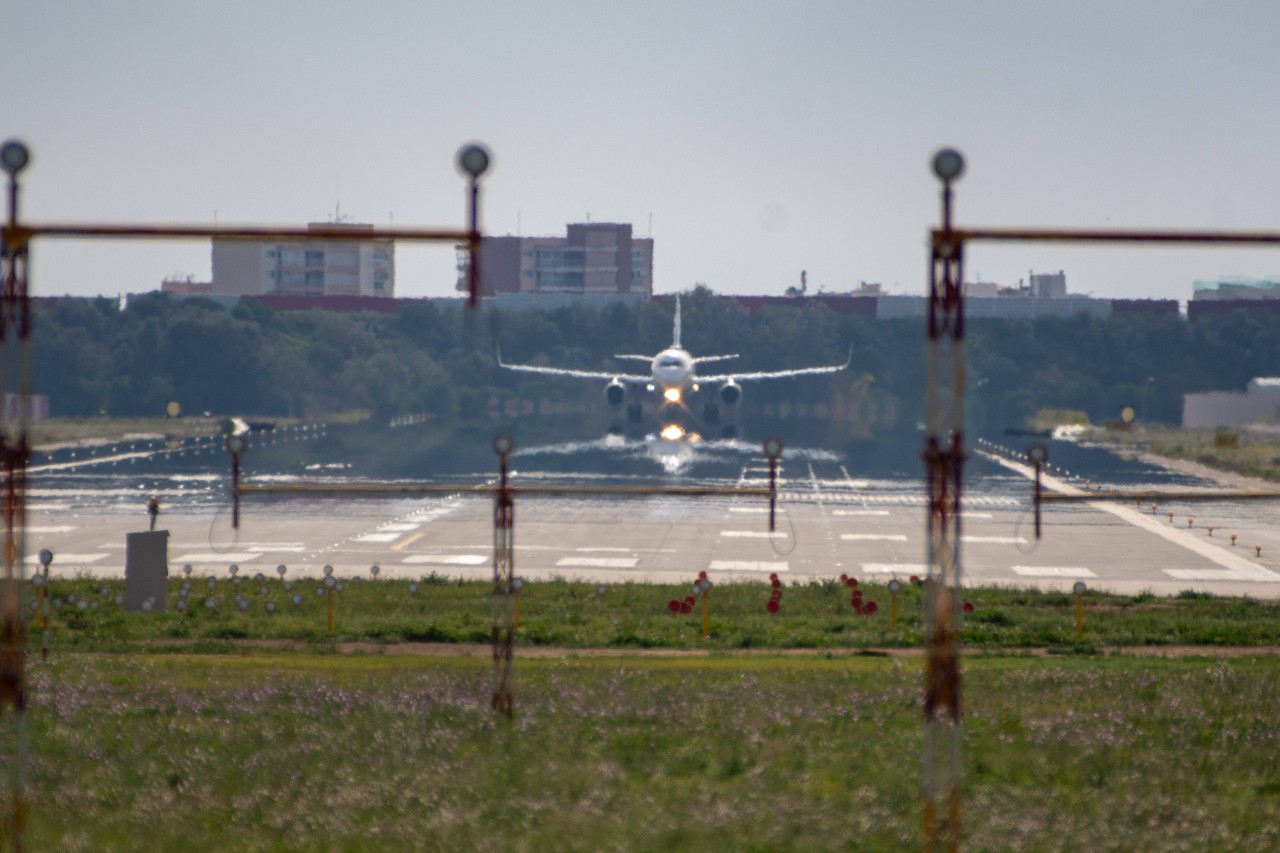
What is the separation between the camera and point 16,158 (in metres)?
18.6

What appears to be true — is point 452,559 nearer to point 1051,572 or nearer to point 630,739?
point 1051,572

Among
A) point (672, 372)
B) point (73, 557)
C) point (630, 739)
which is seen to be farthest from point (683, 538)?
point (672, 372)

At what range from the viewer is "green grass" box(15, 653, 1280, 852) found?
735 inches

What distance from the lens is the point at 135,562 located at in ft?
134

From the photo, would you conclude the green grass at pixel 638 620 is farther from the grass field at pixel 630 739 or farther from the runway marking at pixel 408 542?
the runway marking at pixel 408 542

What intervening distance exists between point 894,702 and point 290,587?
21376 mm

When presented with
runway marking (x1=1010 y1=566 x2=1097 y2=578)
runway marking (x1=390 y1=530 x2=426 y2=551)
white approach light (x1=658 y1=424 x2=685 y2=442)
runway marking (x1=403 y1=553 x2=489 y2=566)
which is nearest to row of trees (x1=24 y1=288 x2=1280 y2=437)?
white approach light (x1=658 y1=424 x2=685 y2=442)

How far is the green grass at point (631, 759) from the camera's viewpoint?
61.3 feet

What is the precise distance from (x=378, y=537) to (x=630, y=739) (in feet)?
127

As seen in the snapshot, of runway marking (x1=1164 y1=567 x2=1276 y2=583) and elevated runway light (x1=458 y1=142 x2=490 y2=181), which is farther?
runway marking (x1=1164 y1=567 x2=1276 y2=583)

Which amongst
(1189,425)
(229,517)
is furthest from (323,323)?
(229,517)

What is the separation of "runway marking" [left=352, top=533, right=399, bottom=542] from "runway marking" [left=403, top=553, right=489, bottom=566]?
185 inches

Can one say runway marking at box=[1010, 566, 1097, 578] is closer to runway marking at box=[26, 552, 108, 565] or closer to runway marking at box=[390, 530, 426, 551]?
runway marking at box=[390, 530, 426, 551]

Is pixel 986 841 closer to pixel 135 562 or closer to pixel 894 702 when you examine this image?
pixel 894 702
